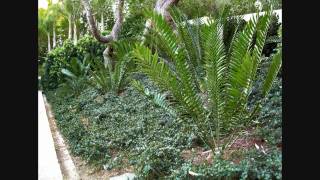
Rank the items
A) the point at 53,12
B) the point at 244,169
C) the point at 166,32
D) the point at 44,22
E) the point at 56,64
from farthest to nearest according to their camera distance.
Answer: the point at 53,12, the point at 44,22, the point at 56,64, the point at 166,32, the point at 244,169

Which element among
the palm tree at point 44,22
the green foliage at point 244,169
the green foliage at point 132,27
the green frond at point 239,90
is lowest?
the green foliage at point 244,169

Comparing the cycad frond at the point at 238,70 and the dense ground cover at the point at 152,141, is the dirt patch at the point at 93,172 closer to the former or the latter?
the dense ground cover at the point at 152,141

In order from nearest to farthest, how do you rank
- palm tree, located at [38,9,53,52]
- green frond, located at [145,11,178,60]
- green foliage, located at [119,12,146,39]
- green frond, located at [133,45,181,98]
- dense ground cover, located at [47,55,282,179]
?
dense ground cover, located at [47,55,282,179] → green frond, located at [133,45,181,98] → green frond, located at [145,11,178,60] → green foliage, located at [119,12,146,39] → palm tree, located at [38,9,53,52]

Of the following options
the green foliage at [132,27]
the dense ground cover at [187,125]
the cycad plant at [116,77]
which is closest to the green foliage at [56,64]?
the green foliage at [132,27]

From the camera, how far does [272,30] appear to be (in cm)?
938

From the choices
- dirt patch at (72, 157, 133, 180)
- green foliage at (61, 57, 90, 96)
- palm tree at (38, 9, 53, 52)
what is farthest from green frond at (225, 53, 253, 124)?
palm tree at (38, 9, 53, 52)

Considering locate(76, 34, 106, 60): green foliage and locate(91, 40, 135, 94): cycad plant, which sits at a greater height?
locate(76, 34, 106, 60): green foliage

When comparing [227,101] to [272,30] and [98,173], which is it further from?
[272,30]

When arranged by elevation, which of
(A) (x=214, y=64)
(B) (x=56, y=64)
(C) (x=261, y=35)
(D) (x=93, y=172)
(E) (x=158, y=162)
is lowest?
(D) (x=93, y=172)

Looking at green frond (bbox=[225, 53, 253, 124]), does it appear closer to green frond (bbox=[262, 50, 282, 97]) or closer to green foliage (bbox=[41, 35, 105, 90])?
green frond (bbox=[262, 50, 282, 97])

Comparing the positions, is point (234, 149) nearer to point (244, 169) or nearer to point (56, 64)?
point (244, 169)

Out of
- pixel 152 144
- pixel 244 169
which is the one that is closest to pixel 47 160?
pixel 152 144
